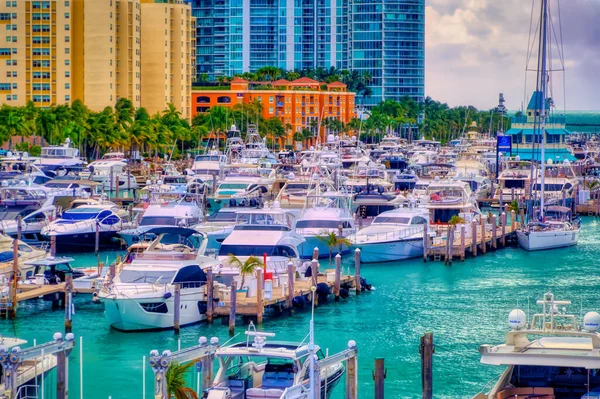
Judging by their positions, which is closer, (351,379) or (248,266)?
(351,379)

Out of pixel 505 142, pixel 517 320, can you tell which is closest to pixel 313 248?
pixel 517 320

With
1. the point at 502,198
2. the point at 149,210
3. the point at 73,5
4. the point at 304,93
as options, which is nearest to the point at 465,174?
the point at 502,198

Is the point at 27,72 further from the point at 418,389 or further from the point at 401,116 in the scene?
the point at 418,389

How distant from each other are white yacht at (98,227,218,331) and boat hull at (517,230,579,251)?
976 inches

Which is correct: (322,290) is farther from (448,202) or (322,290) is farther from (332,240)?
(448,202)

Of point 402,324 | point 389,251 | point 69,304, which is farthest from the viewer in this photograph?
point 389,251

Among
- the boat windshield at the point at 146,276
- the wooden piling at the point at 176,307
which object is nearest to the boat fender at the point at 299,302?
the boat windshield at the point at 146,276

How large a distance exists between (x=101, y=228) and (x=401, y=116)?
118375 mm

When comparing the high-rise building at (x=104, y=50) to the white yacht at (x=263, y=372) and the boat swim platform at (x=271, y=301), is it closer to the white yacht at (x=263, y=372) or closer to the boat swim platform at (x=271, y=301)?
the boat swim platform at (x=271, y=301)

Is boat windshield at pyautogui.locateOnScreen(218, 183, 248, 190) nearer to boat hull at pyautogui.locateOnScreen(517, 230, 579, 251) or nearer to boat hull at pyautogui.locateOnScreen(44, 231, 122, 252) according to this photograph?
boat hull at pyautogui.locateOnScreen(44, 231, 122, 252)

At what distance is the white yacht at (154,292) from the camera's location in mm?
40500

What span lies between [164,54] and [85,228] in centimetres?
8589

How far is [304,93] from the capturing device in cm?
16688

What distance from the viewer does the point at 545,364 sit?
76.7 ft
